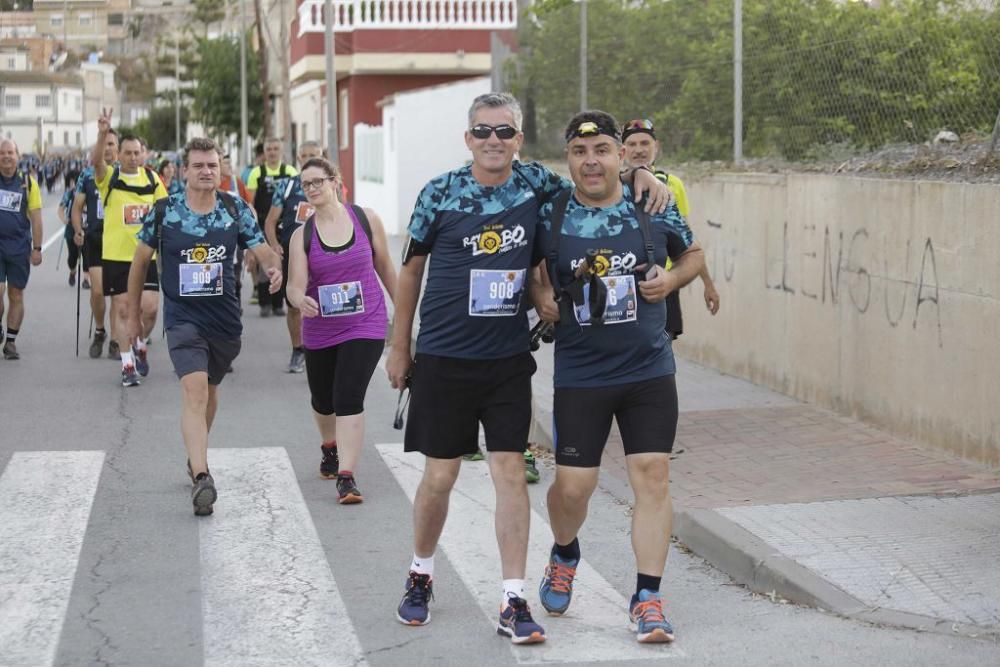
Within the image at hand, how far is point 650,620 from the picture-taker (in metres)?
5.67

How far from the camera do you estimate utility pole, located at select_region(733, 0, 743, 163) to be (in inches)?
497

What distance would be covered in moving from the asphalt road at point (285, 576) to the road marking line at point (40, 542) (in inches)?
0.5

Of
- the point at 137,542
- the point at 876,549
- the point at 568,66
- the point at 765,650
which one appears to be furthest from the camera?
the point at 568,66

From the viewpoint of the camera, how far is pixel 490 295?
571 centimetres

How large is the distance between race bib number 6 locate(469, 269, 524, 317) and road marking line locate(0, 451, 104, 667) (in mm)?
1966

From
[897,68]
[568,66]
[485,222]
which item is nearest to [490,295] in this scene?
[485,222]

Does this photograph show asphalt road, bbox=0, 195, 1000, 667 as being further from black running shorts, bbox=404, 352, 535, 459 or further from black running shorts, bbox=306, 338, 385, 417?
black running shorts, bbox=404, 352, 535, 459

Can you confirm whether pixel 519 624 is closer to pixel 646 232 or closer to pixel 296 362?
pixel 646 232

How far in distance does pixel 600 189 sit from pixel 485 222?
43 cm

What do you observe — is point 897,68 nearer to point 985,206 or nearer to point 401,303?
point 985,206

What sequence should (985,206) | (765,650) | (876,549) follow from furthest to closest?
1. (985,206)
2. (876,549)
3. (765,650)

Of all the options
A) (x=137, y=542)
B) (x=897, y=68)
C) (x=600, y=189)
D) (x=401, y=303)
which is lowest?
(x=137, y=542)

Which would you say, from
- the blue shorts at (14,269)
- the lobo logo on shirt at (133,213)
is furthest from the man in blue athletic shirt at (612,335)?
the blue shorts at (14,269)

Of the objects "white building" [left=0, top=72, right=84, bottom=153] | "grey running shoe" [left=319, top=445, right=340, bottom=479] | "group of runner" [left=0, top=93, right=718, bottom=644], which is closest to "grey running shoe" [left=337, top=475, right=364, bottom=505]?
"grey running shoe" [left=319, top=445, right=340, bottom=479]
